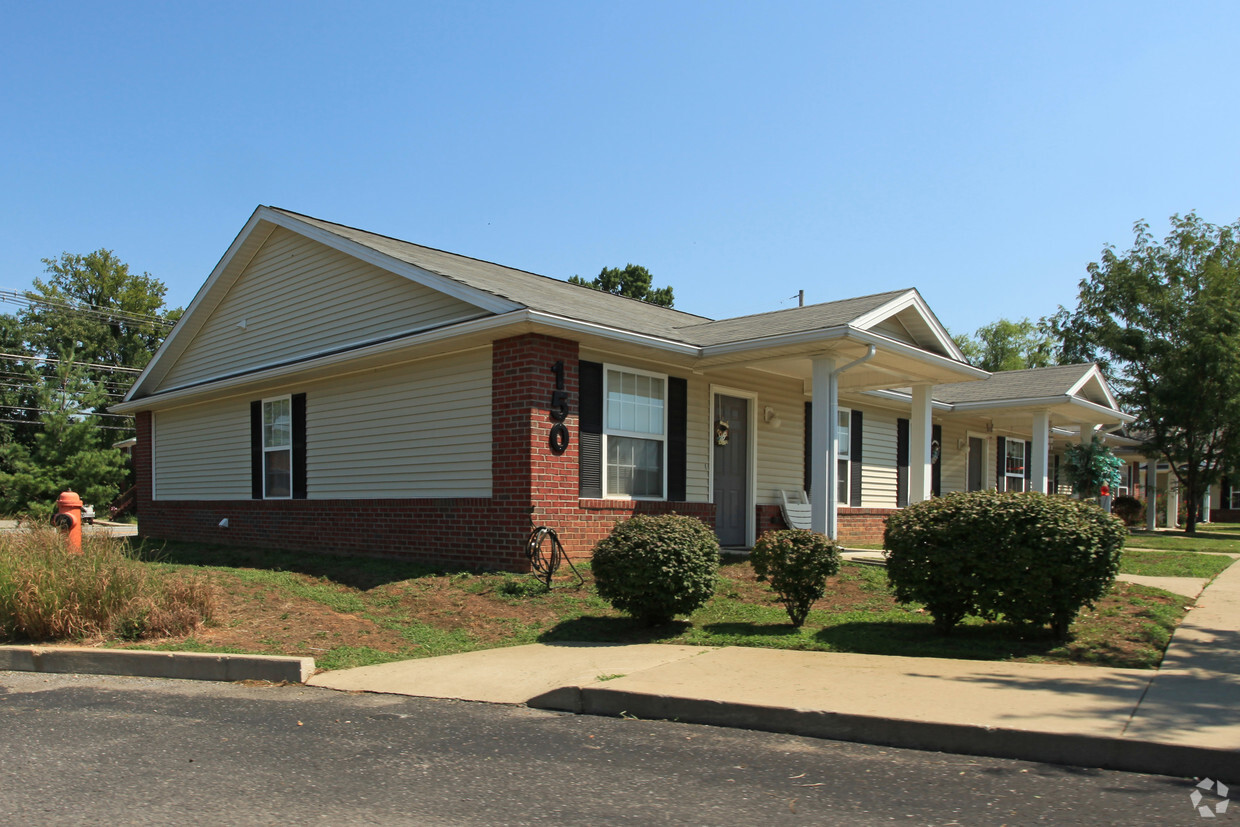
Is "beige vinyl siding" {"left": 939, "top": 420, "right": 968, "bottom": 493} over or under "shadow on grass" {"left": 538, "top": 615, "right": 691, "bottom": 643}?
over

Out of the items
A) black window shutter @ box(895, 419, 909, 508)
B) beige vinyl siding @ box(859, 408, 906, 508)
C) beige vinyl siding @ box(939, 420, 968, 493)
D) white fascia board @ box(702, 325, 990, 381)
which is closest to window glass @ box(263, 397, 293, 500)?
white fascia board @ box(702, 325, 990, 381)

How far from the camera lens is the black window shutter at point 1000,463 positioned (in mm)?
23359

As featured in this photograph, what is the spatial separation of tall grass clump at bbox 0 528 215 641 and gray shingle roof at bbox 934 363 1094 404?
15118 mm

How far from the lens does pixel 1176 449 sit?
83.9 feet

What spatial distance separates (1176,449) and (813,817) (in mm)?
26111

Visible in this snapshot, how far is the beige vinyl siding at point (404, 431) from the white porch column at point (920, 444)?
22.5 feet

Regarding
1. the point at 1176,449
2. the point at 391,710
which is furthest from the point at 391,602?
the point at 1176,449

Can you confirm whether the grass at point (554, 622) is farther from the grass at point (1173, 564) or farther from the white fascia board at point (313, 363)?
the grass at point (1173, 564)

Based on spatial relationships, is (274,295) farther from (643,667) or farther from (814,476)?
(643,667)

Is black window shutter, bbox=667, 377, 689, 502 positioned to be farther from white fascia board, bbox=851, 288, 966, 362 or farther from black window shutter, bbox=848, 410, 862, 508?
black window shutter, bbox=848, 410, 862, 508

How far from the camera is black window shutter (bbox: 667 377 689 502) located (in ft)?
41.8

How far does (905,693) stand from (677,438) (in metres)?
7.37

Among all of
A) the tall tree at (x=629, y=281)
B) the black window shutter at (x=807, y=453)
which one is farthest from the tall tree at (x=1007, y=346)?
the black window shutter at (x=807, y=453)

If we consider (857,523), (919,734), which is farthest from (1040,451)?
(919,734)
